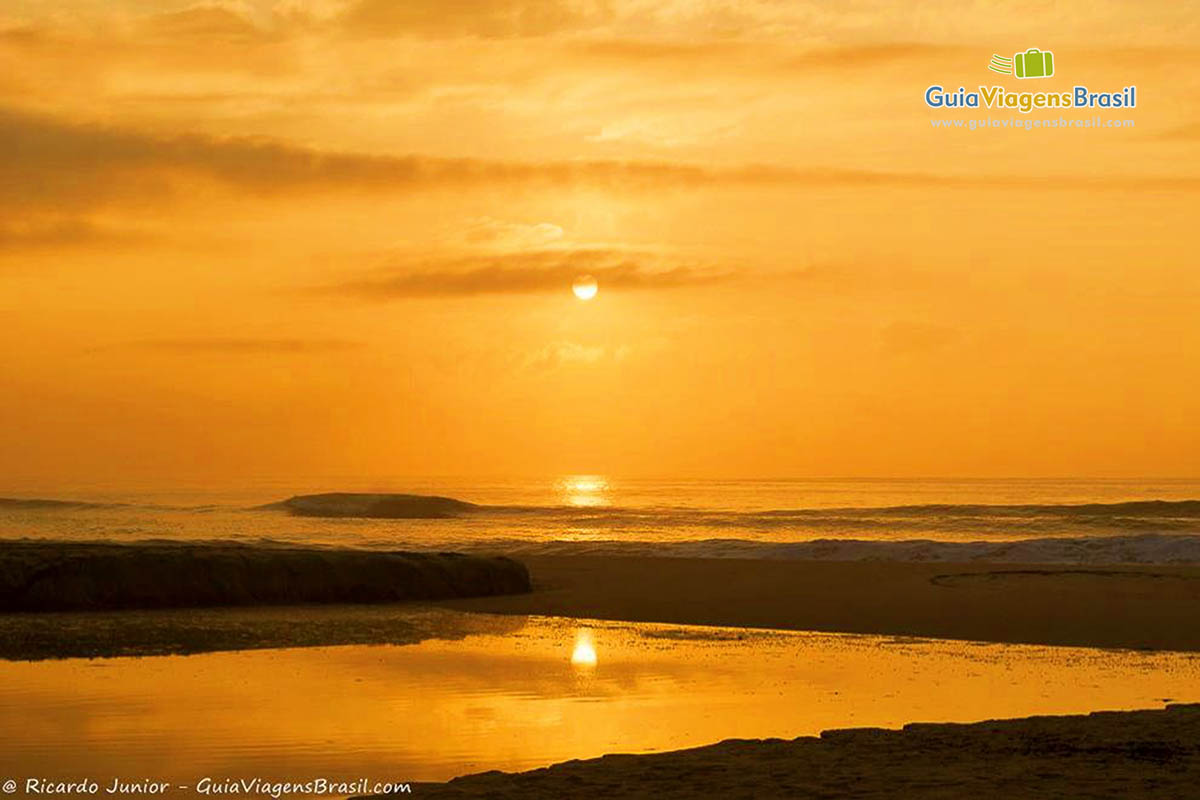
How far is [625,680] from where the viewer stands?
992cm

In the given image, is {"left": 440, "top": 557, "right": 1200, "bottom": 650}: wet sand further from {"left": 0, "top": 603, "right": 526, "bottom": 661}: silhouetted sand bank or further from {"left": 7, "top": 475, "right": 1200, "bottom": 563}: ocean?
{"left": 7, "top": 475, "right": 1200, "bottom": 563}: ocean

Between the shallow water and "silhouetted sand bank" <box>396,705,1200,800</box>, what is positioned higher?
the shallow water

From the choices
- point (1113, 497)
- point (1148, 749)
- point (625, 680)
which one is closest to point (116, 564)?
point (625, 680)

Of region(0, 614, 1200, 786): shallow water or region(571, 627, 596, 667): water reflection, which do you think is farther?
region(571, 627, 596, 667): water reflection

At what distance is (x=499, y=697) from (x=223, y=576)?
25.0 ft

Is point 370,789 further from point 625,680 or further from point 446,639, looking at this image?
point 446,639

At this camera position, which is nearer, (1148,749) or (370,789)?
(370,789)

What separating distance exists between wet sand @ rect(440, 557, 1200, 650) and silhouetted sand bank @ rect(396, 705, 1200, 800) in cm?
529

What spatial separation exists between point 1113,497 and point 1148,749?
237ft

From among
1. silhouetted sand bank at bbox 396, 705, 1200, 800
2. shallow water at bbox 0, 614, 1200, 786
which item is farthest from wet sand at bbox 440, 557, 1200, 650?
silhouetted sand bank at bbox 396, 705, 1200, 800

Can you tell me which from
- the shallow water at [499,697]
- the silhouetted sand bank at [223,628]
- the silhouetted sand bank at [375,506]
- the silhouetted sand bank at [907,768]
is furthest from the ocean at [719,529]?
the silhouetted sand bank at [907,768]

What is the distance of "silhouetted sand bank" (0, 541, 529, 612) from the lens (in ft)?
49.1

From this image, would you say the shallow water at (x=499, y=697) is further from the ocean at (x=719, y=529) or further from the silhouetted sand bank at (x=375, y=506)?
the silhouetted sand bank at (x=375, y=506)

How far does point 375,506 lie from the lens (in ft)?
192
